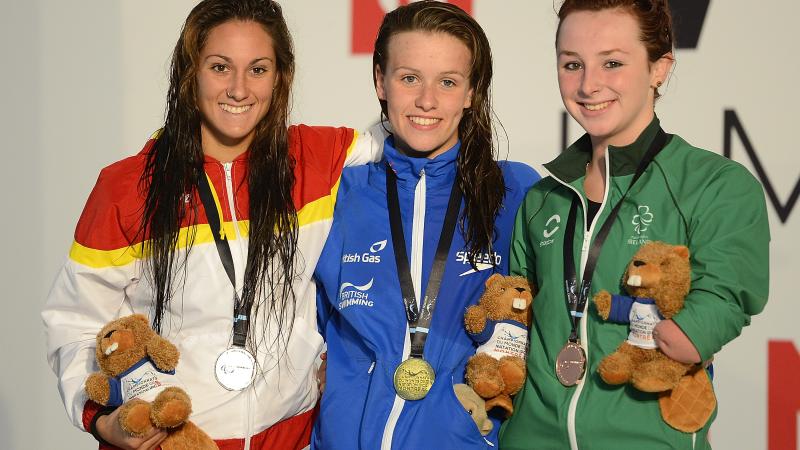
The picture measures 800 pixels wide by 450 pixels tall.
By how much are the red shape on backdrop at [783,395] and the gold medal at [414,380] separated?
6.24ft

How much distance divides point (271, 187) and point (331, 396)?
1.73 feet

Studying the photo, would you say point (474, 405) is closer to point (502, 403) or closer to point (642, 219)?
point (502, 403)

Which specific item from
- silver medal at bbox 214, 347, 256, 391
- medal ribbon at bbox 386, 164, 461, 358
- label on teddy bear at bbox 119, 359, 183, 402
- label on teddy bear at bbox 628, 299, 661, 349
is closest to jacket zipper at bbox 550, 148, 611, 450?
label on teddy bear at bbox 628, 299, 661, 349

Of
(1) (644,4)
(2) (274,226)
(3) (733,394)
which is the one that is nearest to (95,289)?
(2) (274,226)

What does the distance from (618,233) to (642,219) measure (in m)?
0.06

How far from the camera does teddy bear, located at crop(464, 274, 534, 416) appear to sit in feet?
6.91

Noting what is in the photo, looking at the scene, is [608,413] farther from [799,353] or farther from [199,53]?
[799,353]

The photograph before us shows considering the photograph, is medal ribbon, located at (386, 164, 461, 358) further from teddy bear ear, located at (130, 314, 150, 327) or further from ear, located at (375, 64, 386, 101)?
teddy bear ear, located at (130, 314, 150, 327)

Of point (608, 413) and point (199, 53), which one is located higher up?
point (199, 53)

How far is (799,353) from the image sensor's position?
11.6 ft

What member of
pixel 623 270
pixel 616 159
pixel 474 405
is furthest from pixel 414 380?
pixel 616 159

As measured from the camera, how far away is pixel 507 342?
7.03 feet

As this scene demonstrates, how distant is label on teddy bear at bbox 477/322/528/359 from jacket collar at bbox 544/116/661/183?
353mm

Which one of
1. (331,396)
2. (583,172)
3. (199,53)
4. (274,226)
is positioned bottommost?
(331,396)
